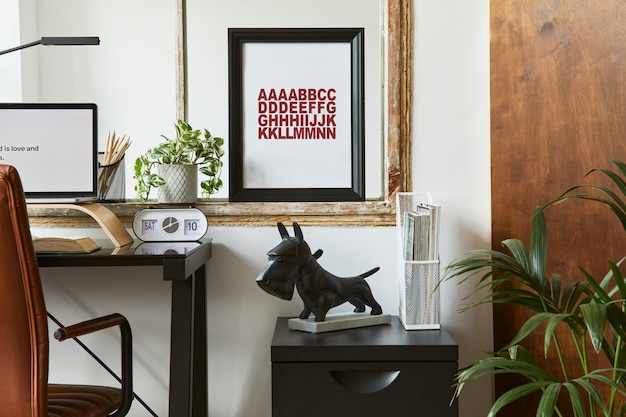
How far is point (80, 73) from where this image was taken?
7.85 feet

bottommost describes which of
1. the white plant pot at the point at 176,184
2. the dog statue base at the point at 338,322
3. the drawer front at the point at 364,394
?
the drawer front at the point at 364,394

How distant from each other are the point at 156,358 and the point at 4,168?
1.06m

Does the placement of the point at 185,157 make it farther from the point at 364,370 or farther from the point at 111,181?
the point at 364,370

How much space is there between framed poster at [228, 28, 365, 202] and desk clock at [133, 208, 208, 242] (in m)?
0.20

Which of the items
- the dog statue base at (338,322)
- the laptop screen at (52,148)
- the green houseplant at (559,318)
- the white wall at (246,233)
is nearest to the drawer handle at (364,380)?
the dog statue base at (338,322)

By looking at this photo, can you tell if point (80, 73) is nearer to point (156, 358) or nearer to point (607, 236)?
point (156, 358)

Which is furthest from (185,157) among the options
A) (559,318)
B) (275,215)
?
(559,318)

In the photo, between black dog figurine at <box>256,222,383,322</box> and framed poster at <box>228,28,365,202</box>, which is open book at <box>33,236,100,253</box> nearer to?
black dog figurine at <box>256,222,383,322</box>

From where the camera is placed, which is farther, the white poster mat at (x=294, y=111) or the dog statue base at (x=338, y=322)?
the white poster mat at (x=294, y=111)

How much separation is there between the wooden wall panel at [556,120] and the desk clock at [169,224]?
0.95 m

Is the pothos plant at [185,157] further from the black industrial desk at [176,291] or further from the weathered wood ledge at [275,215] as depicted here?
the black industrial desk at [176,291]

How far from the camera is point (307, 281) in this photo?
7.00 ft

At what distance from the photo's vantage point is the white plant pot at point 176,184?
230 cm

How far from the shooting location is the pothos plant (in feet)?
7.64
